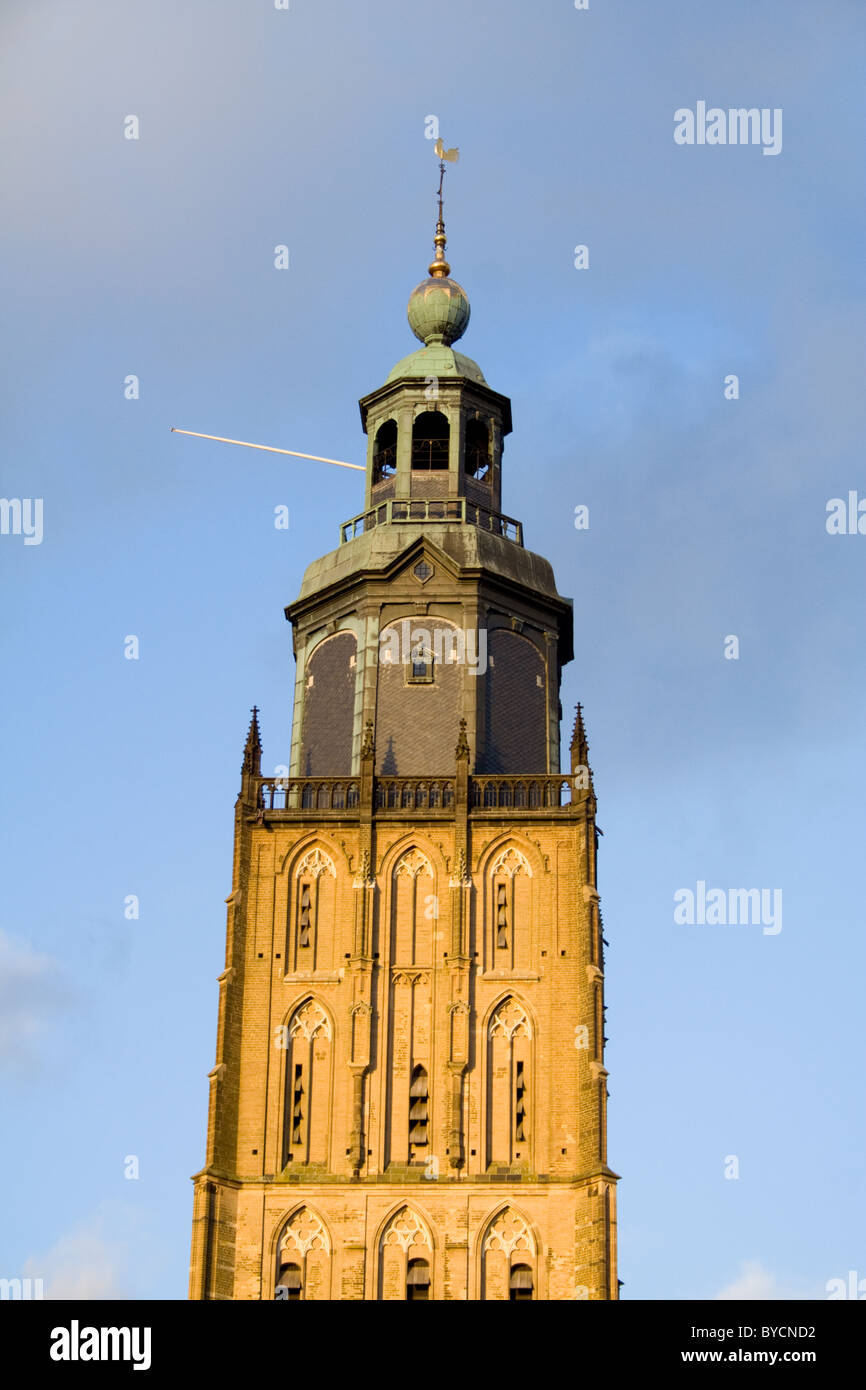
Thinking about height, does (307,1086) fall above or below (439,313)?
below

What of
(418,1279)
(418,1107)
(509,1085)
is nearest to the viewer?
(418,1279)

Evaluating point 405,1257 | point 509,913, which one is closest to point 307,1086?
point 405,1257

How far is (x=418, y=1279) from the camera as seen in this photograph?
228ft

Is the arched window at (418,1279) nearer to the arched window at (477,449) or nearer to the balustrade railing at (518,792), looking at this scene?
the balustrade railing at (518,792)

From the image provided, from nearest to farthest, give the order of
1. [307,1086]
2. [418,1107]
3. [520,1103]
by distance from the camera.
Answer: [520,1103] → [418,1107] → [307,1086]

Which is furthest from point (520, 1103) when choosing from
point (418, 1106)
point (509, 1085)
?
point (418, 1106)

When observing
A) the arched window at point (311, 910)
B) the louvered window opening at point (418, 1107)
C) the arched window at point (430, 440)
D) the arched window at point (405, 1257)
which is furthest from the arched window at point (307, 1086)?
the arched window at point (430, 440)

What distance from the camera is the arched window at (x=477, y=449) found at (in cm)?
8594

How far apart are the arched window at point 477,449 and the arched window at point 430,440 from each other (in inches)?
32.2

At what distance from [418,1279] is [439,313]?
111 feet

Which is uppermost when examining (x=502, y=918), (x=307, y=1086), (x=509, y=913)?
(x=509, y=913)
